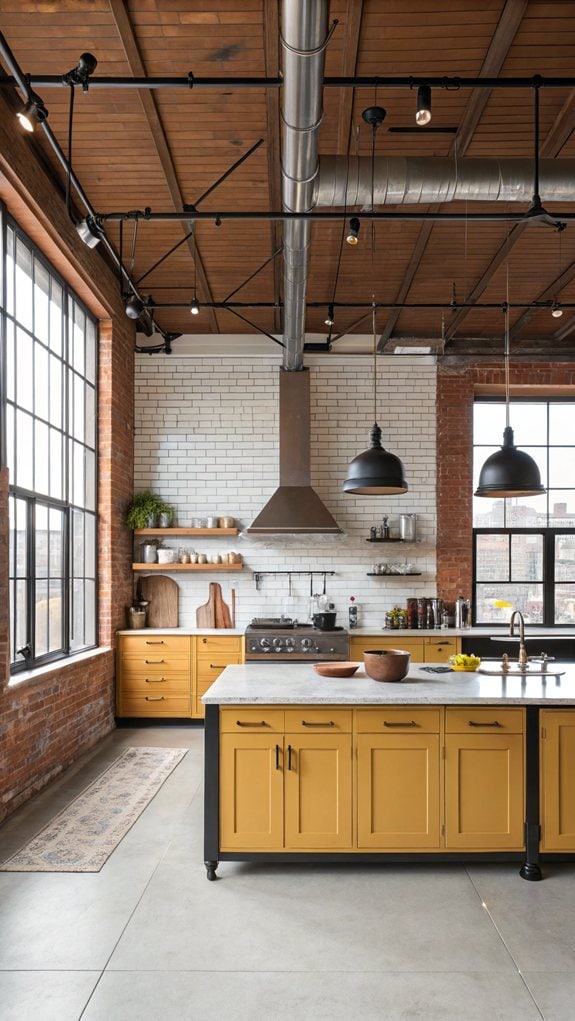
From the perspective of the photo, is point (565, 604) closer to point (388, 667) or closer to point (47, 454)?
point (388, 667)

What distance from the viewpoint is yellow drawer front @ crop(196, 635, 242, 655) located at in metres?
7.56

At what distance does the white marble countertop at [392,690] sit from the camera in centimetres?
387

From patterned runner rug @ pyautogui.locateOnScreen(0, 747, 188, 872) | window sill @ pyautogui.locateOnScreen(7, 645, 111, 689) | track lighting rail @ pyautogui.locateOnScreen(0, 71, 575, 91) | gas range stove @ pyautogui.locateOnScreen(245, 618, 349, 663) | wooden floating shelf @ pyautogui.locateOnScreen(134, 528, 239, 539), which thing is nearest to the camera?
track lighting rail @ pyautogui.locateOnScreen(0, 71, 575, 91)

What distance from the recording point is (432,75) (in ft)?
13.2

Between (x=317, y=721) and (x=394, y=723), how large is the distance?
0.40 m

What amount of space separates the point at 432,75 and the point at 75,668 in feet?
15.6

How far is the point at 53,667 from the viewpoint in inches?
217

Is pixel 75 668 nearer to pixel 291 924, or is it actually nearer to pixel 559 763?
pixel 291 924

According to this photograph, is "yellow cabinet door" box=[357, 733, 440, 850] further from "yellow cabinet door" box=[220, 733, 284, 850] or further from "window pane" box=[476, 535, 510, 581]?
"window pane" box=[476, 535, 510, 581]

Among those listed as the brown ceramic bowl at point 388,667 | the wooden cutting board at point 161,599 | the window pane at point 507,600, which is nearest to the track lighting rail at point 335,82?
the brown ceramic bowl at point 388,667

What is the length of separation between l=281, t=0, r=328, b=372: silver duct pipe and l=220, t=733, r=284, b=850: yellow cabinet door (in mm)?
2910

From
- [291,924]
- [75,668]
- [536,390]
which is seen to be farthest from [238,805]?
[536,390]

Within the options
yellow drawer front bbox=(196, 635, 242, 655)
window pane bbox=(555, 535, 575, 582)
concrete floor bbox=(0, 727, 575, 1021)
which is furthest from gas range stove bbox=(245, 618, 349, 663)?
concrete floor bbox=(0, 727, 575, 1021)

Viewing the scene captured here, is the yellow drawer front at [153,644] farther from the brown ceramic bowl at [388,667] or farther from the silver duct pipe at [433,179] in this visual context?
the silver duct pipe at [433,179]
